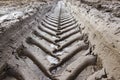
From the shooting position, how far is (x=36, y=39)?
6.42ft

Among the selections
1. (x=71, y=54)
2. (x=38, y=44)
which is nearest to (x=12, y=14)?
(x=38, y=44)

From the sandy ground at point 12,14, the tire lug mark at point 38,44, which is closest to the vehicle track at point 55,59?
the tire lug mark at point 38,44

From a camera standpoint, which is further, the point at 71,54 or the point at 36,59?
the point at 71,54

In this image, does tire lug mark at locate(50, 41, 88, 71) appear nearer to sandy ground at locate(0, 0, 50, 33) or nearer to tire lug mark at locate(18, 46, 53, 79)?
tire lug mark at locate(18, 46, 53, 79)

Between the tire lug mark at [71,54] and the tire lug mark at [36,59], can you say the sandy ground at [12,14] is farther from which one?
the tire lug mark at [71,54]

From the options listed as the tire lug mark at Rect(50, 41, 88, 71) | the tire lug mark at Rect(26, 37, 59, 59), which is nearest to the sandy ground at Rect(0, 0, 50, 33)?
the tire lug mark at Rect(26, 37, 59, 59)

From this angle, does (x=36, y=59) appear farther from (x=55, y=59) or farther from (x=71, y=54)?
(x=71, y=54)

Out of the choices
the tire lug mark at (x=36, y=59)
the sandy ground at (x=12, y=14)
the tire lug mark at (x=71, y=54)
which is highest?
the sandy ground at (x=12, y=14)

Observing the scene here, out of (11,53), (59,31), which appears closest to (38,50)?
(11,53)

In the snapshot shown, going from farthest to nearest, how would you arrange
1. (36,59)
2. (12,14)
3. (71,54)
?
(12,14) < (71,54) < (36,59)

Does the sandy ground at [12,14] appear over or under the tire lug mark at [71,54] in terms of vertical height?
over

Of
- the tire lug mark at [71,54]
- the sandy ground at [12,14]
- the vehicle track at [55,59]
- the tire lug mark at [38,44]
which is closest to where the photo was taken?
the vehicle track at [55,59]

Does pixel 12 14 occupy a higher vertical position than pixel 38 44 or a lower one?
higher

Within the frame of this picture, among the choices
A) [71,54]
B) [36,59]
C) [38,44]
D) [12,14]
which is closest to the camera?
[36,59]
